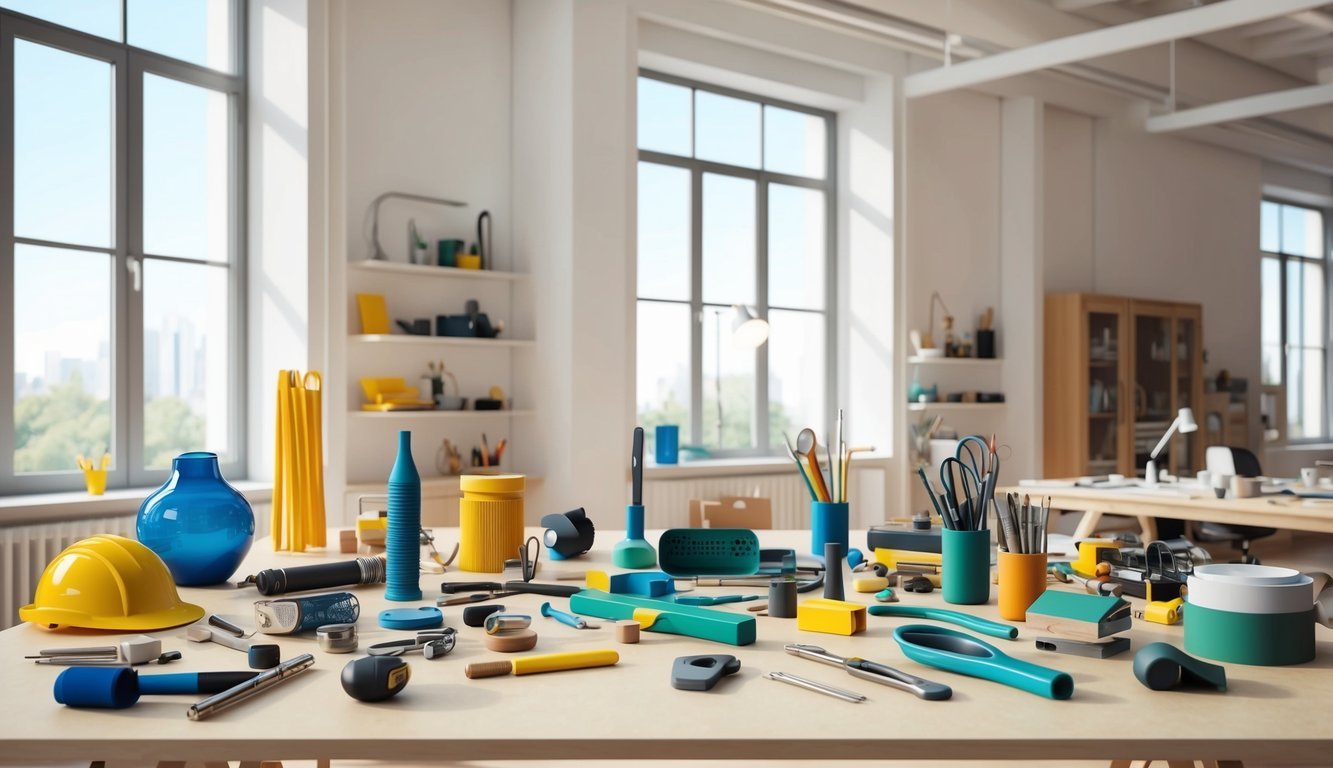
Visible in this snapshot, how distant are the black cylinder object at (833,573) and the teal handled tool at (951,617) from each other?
8 cm

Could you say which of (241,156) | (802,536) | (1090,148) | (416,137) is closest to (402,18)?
(416,137)

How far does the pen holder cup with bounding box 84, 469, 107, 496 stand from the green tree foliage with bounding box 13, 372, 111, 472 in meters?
0.22

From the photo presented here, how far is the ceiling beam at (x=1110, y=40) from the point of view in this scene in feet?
16.3

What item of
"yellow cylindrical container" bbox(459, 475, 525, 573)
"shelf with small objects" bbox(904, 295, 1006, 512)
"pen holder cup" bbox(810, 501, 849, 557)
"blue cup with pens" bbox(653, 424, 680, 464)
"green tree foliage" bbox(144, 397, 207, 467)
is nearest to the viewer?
"yellow cylindrical container" bbox(459, 475, 525, 573)

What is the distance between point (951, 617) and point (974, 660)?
0.33m

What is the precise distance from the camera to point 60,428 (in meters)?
4.54

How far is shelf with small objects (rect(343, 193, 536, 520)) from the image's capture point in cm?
523

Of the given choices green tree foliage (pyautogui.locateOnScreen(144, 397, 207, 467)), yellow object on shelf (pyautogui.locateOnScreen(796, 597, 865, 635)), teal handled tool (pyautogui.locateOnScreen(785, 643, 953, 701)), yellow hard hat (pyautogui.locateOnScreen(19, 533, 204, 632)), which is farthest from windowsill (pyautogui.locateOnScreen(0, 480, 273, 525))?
teal handled tool (pyautogui.locateOnScreen(785, 643, 953, 701))

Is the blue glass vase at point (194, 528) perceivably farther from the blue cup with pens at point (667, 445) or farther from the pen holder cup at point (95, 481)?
the blue cup with pens at point (667, 445)

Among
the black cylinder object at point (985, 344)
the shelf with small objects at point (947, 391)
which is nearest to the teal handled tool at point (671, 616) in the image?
the shelf with small objects at point (947, 391)

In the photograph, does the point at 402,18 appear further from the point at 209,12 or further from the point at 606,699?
the point at 606,699

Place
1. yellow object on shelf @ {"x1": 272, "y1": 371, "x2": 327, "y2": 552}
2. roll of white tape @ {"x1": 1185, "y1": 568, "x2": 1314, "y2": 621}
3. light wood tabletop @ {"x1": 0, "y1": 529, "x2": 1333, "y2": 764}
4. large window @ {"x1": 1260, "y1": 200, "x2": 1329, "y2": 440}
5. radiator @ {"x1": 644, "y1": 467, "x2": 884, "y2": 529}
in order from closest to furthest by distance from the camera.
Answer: light wood tabletop @ {"x1": 0, "y1": 529, "x2": 1333, "y2": 764} → roll of white tape @ {"x1": 1185, "y1": 568, "x2": 1314, "y2": 621} → yellow object on shelf @ {"x1": 272, "y1": 371, "x2": 327, "y2": 552} → radiator @ {"x1": 644, "y1": 467, "x2": 884, "y2": 529} → large window @ {"x1": 1260, "y1": 200, "x2": 1329, "y2": 440}

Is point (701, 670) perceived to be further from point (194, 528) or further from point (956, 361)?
point (956, 361)

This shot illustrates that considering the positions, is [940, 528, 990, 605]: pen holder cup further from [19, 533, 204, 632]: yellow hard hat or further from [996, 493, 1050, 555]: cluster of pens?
[19, 533, 204, 632]: yellow hard hat
